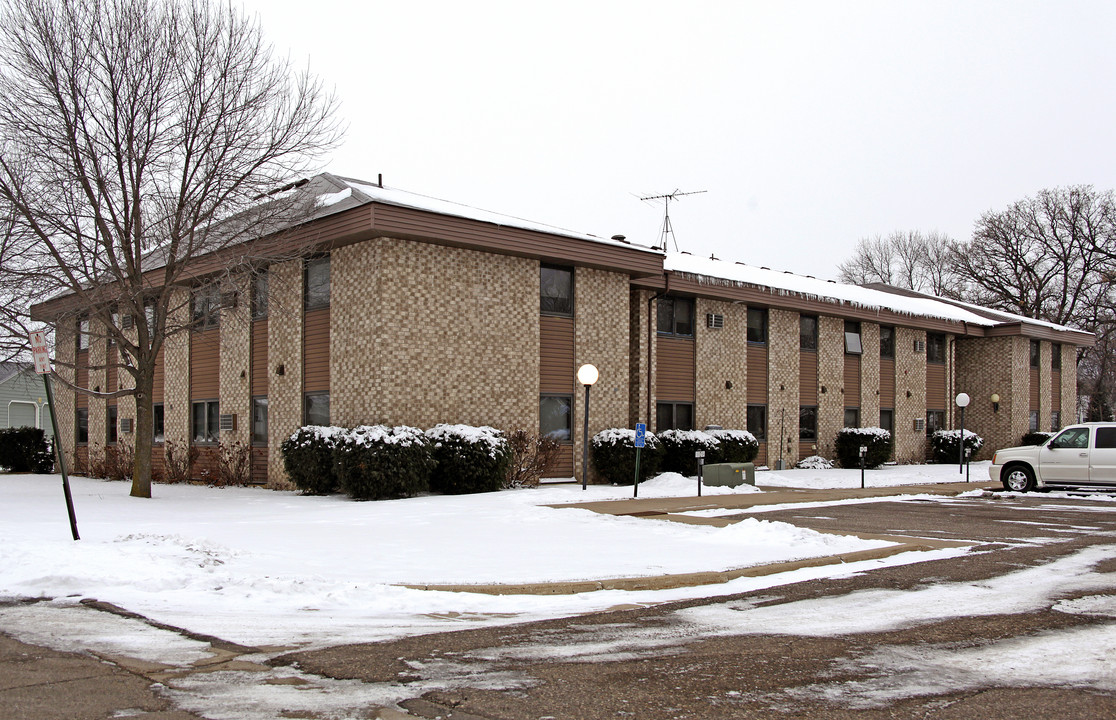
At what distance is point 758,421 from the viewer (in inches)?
1120

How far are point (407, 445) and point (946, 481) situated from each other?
15.2m

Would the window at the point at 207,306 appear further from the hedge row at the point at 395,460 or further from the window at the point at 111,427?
the hedge row at the point at 395,460

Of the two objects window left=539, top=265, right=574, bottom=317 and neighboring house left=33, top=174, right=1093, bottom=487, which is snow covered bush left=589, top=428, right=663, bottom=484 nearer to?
neighboring house left=33, top=174, right=1093, bottom=487

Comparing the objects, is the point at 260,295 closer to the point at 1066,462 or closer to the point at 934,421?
the point at 1066,462

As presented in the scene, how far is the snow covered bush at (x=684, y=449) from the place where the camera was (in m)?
24.1

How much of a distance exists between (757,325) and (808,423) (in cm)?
394

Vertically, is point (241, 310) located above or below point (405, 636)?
above

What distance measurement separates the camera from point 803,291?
2945 cm

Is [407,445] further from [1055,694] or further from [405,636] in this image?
[1055,694]

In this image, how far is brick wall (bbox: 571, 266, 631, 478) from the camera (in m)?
22.6

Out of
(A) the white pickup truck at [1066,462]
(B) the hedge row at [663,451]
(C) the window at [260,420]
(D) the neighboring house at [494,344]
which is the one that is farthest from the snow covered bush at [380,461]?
(A) the white pickup truck at [1066,462]

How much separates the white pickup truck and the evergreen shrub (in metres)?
27.2

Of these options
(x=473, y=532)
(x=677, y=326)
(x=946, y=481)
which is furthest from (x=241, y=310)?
(x=946, y=481)

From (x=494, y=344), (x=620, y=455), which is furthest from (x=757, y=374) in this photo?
(x=494, y=344)
